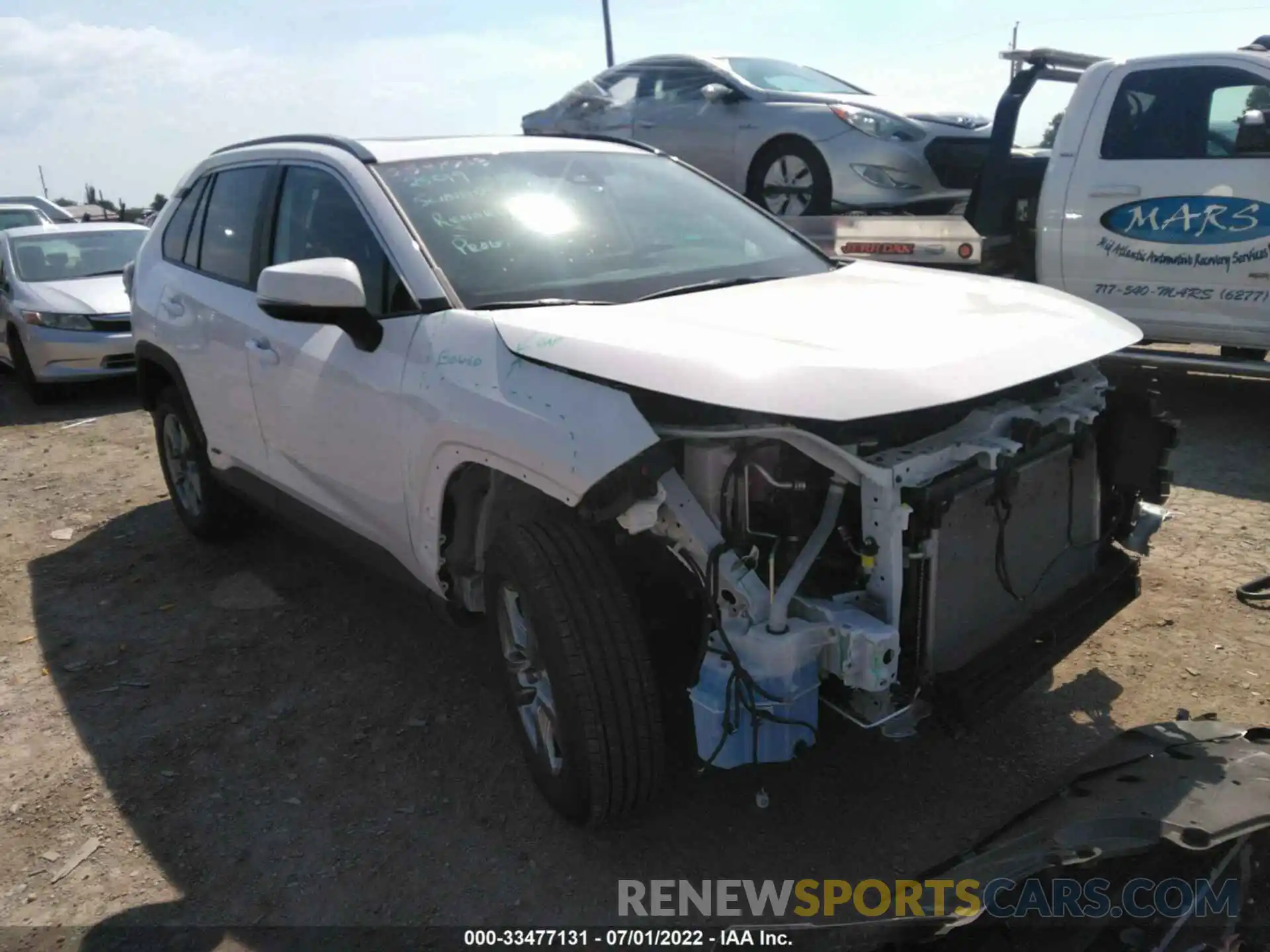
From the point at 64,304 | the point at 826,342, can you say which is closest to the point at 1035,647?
the point at 826,342

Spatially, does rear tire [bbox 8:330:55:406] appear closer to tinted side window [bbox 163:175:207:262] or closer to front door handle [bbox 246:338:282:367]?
tinted side window [bbox 163:175:207:262]

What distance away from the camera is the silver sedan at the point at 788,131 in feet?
24.8

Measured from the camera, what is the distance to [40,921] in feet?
8.87

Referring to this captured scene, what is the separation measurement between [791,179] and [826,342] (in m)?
6.15

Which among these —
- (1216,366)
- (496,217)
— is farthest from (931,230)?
(496,217)

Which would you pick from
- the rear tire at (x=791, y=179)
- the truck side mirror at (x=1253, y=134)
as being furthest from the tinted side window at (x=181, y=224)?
the truck side mirror at (x=1253, y=134)

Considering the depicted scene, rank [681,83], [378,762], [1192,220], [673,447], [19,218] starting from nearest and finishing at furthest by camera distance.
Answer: [673,447] < [378,762] < [1192,220] < [681,83] < [19,218]

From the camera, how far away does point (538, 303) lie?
9.59ft

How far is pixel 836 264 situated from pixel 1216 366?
3342mm

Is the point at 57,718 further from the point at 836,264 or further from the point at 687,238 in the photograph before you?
the point at 836,264

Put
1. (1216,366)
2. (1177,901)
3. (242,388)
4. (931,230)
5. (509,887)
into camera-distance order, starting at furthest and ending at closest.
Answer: (931,230) → (1216,366) → (242,388) → (509,887) → (1177,901)

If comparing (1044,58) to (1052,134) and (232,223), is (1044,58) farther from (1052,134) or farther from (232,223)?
(232,223)

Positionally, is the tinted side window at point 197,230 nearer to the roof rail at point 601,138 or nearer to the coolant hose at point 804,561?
the roof rail at point 601,138

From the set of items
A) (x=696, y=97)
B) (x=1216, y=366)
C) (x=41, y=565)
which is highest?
(x=696, y=97)
